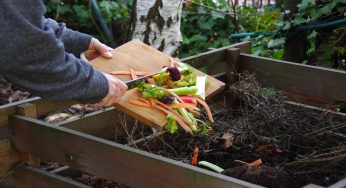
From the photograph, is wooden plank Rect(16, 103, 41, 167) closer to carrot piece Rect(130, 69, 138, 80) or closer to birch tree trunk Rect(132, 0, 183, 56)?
carrot piece Rect(130, 69, 138, 80)

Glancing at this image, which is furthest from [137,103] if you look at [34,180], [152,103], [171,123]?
[34,180]

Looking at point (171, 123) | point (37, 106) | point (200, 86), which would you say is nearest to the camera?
point (171, 123)

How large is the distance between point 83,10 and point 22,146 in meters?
4.29

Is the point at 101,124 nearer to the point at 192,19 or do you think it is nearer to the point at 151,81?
the point at 151,81

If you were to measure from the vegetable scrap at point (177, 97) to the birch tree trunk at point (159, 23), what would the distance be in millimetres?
1019

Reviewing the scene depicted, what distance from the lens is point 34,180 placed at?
2965 mm

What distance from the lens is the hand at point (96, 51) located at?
10.5 feet

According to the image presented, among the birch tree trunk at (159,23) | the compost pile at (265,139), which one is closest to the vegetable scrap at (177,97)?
the compost pile at (265,139)

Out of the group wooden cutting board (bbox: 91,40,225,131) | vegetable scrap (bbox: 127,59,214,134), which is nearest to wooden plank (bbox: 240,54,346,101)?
wooden cutting board (bbox: 91,40,225,131)

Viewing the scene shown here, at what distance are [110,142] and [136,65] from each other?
2.48 ft

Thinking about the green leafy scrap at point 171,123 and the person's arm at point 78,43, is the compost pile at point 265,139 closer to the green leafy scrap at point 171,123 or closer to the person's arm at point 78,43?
the green leafy scrap at point 171,123

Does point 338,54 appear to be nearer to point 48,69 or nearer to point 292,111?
point 292,111

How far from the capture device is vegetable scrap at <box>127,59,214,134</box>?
2859mm

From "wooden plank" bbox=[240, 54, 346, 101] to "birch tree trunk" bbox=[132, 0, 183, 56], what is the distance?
21.6 inches
